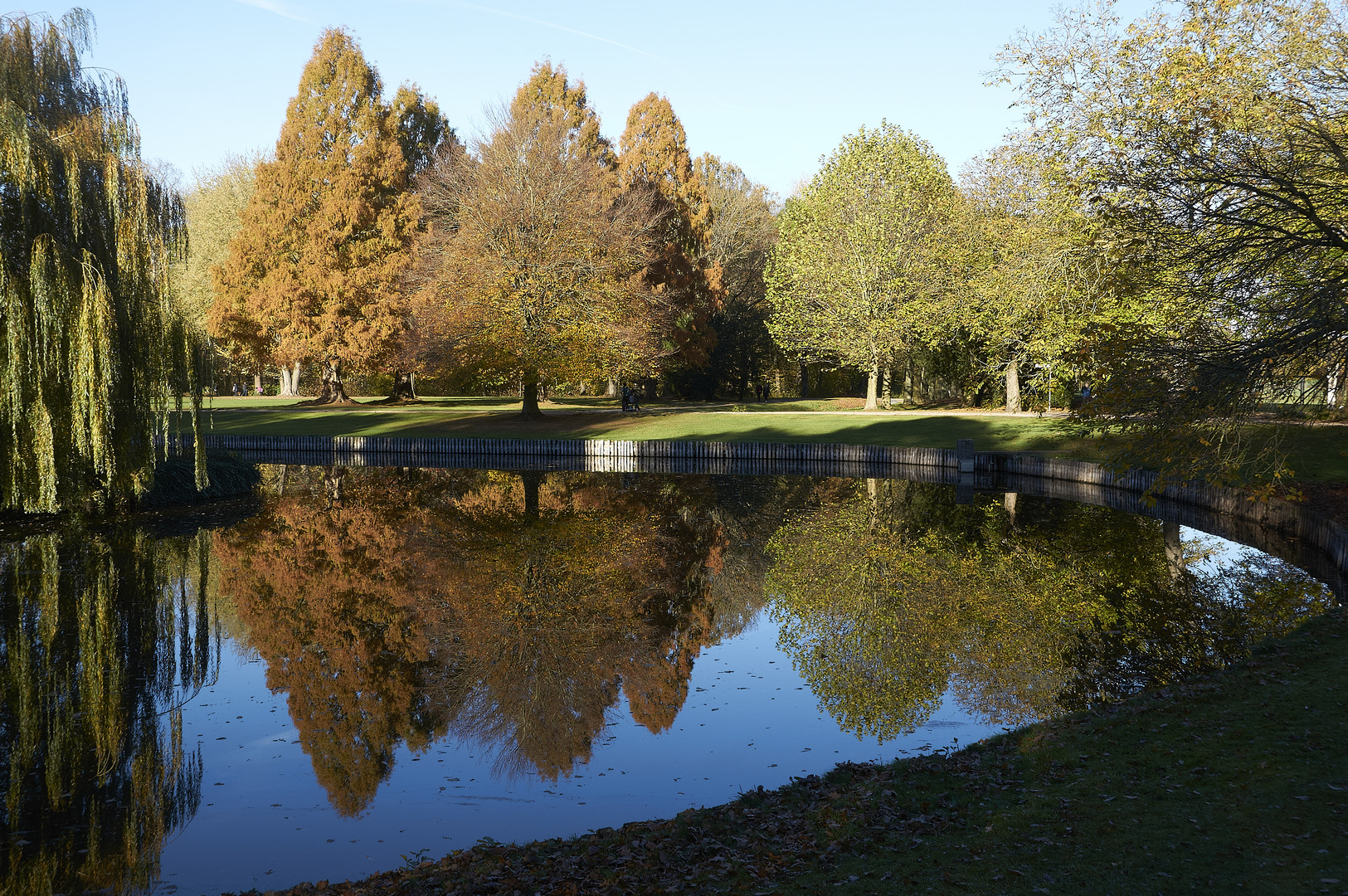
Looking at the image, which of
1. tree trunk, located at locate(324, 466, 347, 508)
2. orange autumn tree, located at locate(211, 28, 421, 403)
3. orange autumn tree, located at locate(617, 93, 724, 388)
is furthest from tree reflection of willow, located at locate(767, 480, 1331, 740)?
orange autumn tree, located at locate(211, 28, 421, 403)

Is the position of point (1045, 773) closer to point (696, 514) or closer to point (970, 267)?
point (696, 514)

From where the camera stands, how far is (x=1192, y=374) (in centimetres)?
1289

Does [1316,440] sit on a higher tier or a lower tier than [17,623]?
higher

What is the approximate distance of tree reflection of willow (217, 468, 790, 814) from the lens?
30.0 ft

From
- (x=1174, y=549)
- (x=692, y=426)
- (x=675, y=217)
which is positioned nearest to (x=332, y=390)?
(x=675, y=217)

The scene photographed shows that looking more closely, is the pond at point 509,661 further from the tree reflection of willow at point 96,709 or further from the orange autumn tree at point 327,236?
the orange autumn tree at point 327,236

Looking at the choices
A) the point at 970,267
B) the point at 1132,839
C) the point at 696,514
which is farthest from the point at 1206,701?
the point at 970,267

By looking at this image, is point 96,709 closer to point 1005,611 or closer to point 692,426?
point 1005,611

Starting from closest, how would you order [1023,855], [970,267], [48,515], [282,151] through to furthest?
[1023,855] < [48,515] < [970,267] < [282,151]

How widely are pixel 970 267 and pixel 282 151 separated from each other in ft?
100.0

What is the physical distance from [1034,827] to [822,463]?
23.8 meters

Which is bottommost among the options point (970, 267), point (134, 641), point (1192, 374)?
point (134, 641)

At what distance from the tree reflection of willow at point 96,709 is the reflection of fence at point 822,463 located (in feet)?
37.3

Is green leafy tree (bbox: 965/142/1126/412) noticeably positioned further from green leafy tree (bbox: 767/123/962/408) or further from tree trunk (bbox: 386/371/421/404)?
tree trunk (bbox: 386/371/421/404)
